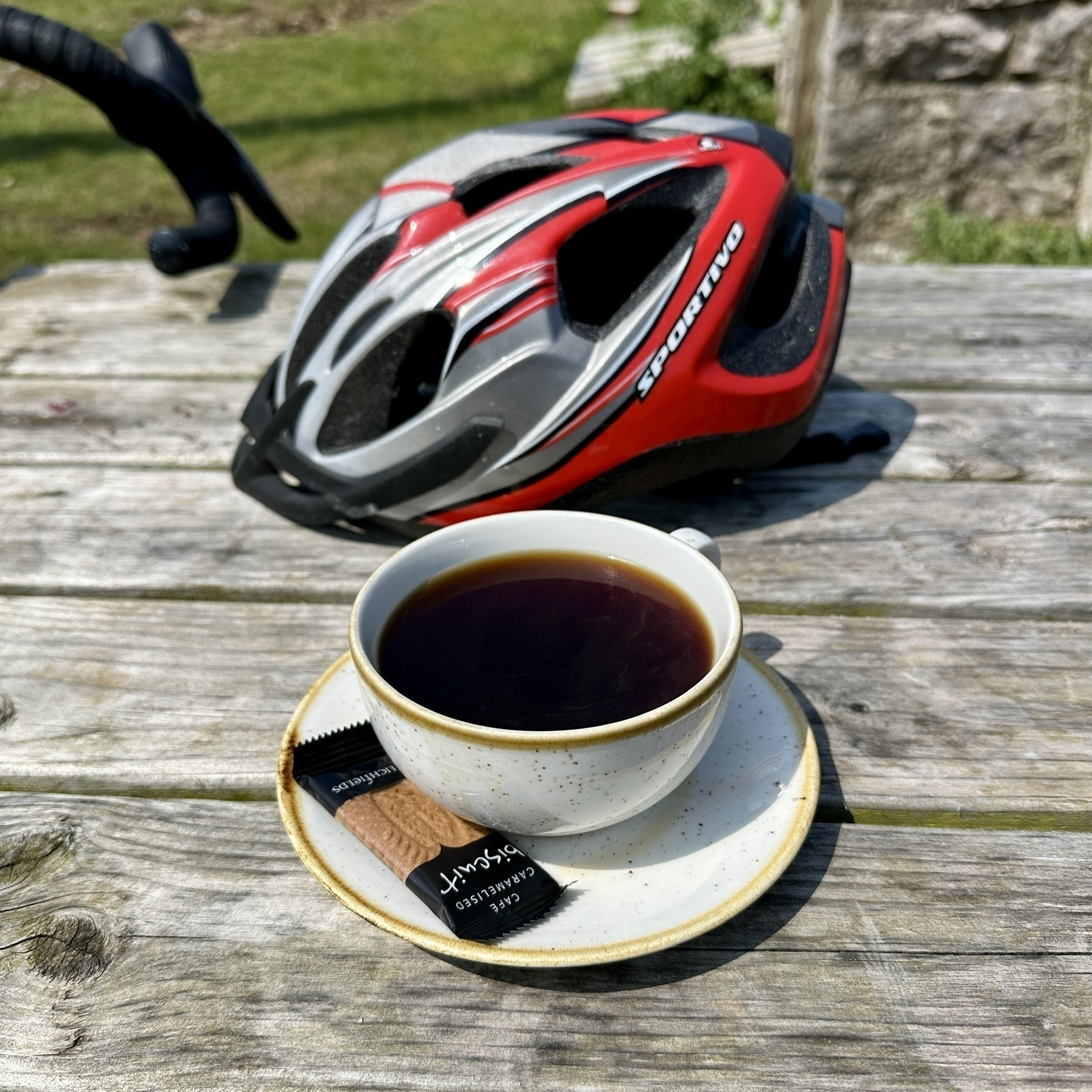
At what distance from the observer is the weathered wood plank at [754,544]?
1.04 meters

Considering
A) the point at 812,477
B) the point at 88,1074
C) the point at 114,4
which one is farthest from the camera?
the point at 114,4

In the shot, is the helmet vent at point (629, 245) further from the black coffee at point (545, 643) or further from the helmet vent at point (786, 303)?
the black coffee at point (545, 643)

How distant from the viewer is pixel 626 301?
1084mm

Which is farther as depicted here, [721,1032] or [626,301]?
[626,301]

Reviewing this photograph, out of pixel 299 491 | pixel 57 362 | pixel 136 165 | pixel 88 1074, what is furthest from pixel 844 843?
pixel 136 165

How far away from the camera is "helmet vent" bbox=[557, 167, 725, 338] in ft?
3.61

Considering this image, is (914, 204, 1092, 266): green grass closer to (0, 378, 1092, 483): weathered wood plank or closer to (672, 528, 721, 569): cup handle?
(0, 378, 1092, 483): weathered wood plank

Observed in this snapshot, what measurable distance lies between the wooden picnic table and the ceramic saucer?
41mm

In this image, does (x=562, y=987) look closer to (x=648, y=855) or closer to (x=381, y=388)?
(x=648, y=855)

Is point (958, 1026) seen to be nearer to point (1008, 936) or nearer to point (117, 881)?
point (1008, 936)

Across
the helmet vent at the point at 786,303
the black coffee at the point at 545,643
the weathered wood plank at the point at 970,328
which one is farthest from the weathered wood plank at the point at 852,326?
the black coffee at the point at 545,643

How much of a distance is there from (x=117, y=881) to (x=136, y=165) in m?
4.70

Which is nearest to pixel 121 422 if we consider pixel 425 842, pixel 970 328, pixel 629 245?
pixel 629 245

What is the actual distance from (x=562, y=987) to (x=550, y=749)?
0.47 ft
